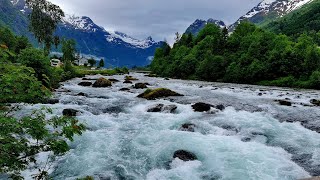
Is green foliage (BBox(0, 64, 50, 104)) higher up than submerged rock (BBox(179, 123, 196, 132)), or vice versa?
green foliage (BBox(0, 64, 50, 104))

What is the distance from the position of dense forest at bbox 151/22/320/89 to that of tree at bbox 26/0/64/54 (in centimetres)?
4294

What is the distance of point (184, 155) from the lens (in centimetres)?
1526

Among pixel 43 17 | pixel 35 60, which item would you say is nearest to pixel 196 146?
pixel 35 60

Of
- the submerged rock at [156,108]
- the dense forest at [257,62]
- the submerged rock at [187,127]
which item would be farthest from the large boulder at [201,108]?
the dense forest at [257,62]

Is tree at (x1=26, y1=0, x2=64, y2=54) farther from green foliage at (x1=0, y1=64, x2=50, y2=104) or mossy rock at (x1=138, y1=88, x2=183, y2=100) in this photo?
green foliage at (x1=0, y1=64, x2=50, y2=104)

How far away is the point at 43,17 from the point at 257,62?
61790 millimetres

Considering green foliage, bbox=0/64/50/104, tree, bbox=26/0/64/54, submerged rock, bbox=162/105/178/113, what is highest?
tree, bbox=26/0/64/54

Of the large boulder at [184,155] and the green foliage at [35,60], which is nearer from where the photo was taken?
the large boulder at [184,155]

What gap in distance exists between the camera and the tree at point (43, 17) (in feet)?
280

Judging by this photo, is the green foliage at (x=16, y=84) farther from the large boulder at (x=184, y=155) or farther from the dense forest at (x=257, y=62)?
the dense forest at (x=257, y=62)

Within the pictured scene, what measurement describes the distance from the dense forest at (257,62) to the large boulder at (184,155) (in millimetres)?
54836

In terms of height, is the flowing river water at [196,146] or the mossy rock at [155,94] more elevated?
the mossy rock at [155,94]

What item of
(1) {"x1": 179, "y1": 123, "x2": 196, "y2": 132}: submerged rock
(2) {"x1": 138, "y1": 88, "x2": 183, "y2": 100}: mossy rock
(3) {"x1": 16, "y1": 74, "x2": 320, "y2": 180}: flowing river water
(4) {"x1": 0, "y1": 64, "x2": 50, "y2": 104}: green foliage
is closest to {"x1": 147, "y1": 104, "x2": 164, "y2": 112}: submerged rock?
(3) {"x1": 16, "y1": 74, "x2": 320, "y2": 180}: flowing river water

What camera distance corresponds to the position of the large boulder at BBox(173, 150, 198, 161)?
49.0 feet
